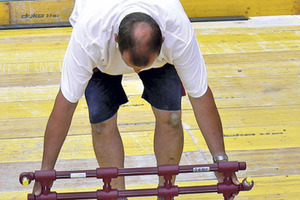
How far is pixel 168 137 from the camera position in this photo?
6.07ft

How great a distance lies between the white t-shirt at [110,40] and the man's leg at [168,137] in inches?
12.3

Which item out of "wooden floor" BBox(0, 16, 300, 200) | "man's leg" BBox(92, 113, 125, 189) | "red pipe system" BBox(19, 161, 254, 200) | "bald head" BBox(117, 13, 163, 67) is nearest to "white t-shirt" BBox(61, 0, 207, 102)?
"bald head" BBox(117, 13, 163, 67)

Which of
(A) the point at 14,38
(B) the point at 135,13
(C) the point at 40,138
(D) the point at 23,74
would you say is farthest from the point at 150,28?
(A) the point at 14,38

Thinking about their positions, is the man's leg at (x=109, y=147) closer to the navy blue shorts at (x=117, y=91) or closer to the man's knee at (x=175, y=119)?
the navy blue shorts at (x=117, y=91)

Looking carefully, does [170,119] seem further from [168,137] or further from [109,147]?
[109,147]

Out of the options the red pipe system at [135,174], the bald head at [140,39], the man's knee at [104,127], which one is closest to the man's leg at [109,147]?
the man's knee at [104,127]

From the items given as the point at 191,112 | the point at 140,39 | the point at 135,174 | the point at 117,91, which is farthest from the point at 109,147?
the point at 191,112

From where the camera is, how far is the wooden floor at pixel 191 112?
7.12ft

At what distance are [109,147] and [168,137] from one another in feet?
0.74

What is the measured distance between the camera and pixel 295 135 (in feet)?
8.22

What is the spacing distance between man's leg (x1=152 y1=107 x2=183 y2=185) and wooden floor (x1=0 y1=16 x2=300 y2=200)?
0.26 m

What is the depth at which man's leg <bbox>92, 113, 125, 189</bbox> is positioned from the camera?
181 cm

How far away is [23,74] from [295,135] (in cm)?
185

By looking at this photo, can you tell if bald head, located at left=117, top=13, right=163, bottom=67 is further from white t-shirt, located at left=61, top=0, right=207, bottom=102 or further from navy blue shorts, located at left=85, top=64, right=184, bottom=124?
navy blue shorts, located at left=85, top=64, right=184, bottom=124
